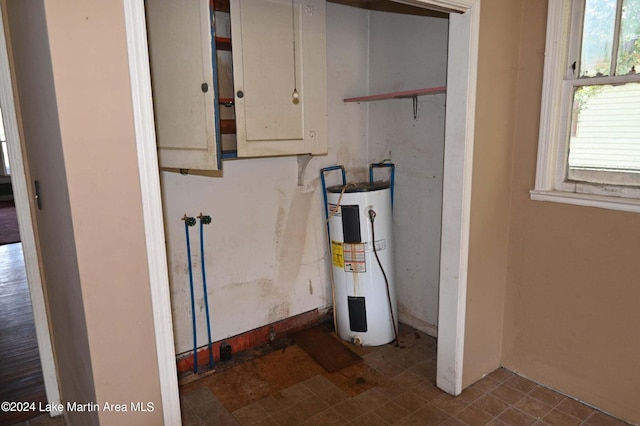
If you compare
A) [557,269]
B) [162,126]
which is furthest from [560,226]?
[162,126]

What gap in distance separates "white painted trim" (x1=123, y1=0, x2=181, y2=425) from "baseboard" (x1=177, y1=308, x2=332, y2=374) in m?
1.35

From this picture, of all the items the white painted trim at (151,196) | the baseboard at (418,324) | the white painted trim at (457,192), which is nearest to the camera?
the white painted trim at (151,196)

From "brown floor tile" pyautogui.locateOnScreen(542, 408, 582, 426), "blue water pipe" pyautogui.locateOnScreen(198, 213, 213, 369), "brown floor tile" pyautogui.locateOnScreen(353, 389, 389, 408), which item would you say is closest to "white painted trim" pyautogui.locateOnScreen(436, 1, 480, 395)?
"brown floor tile" pyautogui.locateOnScreen(353, 389, 389, 408)

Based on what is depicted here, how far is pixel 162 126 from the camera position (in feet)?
7.15

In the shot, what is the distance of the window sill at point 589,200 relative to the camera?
209cm

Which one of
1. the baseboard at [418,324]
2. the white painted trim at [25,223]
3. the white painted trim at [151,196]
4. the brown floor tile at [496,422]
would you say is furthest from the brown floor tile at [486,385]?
the white painted trim at [25,223]

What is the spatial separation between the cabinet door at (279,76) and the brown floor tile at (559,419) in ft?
6.35

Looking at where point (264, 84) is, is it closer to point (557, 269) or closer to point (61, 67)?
point (61, 67)

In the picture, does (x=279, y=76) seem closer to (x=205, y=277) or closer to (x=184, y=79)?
(x=184, y=79)

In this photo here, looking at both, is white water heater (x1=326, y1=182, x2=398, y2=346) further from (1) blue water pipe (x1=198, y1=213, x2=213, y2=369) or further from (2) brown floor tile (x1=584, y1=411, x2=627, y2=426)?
(2) brown floor tile (x1=584, y1=411, x2=627, y2=426)

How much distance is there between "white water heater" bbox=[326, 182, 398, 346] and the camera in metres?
2.96

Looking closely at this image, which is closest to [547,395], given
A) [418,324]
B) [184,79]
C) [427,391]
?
[427,391]

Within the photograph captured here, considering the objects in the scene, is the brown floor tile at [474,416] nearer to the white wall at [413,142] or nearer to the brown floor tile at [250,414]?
the white wall at [413,142]

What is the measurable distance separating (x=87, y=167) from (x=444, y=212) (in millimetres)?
1826
